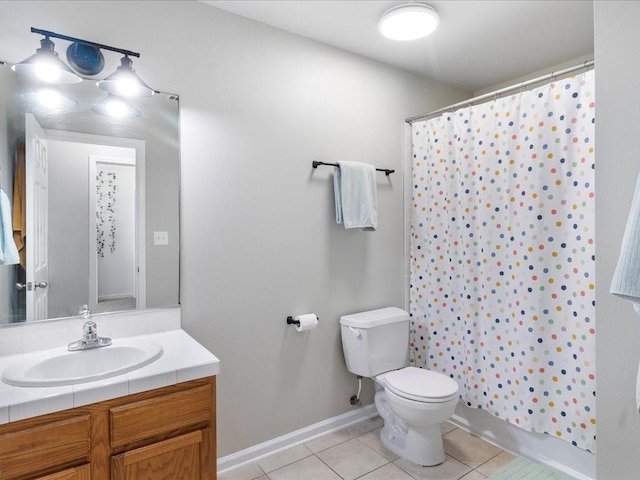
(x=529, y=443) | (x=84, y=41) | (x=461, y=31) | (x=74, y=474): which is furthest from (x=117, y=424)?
(x=461, y=31)

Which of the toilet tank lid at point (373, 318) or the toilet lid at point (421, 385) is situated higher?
the toilet tank lid at point (373, 318)

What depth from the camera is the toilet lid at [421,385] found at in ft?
6.63

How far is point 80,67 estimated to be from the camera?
1.60 metres

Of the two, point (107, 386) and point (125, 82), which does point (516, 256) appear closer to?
point (107, 386)

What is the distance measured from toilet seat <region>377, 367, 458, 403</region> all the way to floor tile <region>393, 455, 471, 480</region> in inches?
15.6

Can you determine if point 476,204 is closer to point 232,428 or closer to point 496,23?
point 496,23

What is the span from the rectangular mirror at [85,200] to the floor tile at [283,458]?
1061mm

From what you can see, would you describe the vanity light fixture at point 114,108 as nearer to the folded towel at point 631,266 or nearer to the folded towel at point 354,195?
the folded towel at point 354,195

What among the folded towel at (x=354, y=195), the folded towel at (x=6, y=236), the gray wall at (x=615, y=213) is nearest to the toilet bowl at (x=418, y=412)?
the gray wall at (x=615, y=213)

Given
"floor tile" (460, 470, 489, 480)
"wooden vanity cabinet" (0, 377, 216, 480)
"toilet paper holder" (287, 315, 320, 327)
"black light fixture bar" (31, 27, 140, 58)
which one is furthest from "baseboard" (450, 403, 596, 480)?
"black light fixture bar" (31, 27, 140, 58)

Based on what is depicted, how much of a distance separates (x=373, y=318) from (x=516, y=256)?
91cm

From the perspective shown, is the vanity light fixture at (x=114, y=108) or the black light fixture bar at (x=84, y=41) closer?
the black light fixture bar at (x=84, y=41)

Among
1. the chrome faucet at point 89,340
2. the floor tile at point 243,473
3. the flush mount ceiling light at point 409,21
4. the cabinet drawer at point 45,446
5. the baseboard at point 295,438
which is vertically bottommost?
the floor tile at point 243,473

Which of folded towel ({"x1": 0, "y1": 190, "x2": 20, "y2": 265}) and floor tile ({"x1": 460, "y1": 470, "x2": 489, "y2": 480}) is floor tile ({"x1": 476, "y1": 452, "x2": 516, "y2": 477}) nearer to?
floor tile ({"x1": 460, "y1": 470, "x2": 489, "y2": 480})
